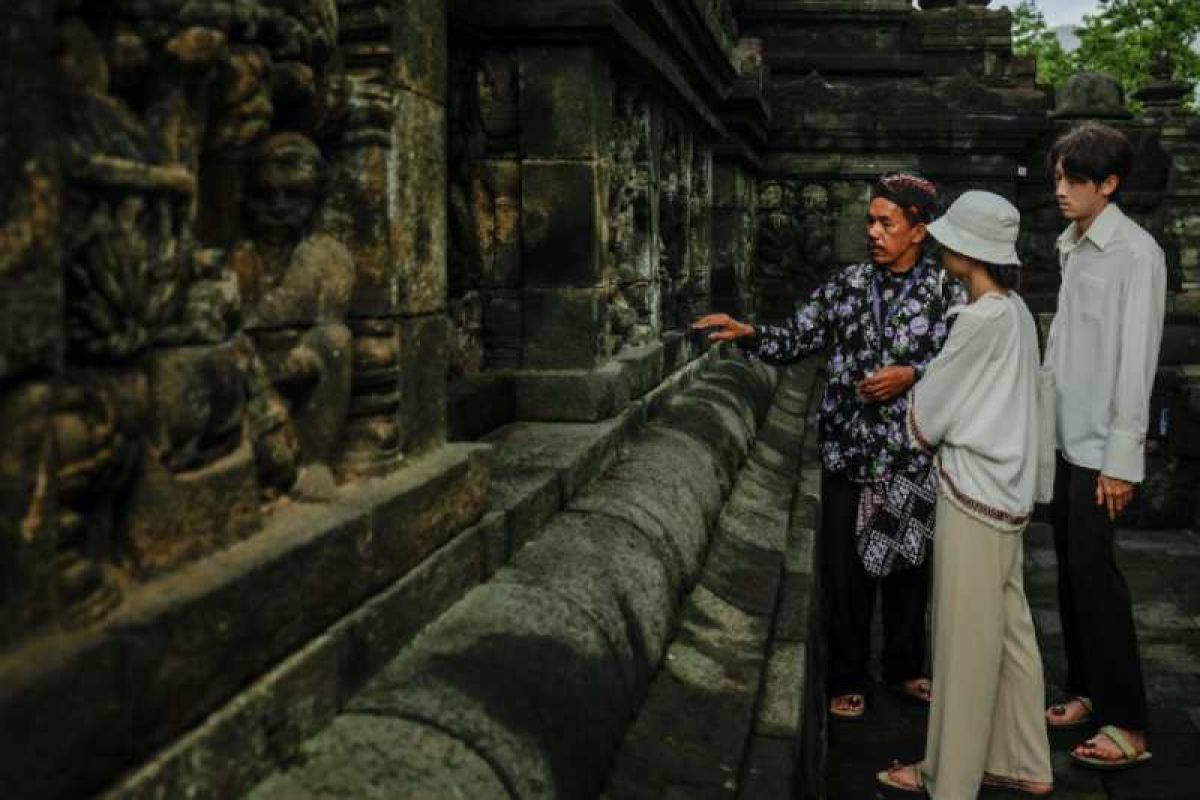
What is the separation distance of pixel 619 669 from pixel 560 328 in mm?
1852

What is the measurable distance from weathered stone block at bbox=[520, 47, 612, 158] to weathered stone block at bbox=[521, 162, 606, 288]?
66 millimetres

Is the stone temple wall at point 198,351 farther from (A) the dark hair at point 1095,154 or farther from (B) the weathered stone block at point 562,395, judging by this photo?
(A) the dark hair at point 1095,154

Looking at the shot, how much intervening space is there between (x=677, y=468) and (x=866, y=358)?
75 cm

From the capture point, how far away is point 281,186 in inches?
99.0

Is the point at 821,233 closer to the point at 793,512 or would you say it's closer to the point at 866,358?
the point at 793,512

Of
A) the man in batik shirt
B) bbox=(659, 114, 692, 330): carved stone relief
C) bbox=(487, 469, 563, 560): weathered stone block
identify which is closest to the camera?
bbox=(487, 469, 563, 560): weathered stone block

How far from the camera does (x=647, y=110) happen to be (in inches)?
232

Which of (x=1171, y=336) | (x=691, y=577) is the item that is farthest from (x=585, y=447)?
(x=1171, y=336)

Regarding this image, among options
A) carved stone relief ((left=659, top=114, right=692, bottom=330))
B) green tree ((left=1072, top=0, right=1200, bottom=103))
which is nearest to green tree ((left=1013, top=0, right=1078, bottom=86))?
green tree ((left=1072, top=0, right=1200, bottom=103))

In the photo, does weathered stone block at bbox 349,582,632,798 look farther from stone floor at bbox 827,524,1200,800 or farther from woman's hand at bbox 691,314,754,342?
woman's hand at bbox 691,314,754,342

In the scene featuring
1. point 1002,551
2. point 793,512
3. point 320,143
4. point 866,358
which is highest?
point 320,143

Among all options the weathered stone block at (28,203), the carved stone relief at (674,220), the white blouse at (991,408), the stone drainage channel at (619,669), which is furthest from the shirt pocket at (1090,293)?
the weathered stone block at (28,203)

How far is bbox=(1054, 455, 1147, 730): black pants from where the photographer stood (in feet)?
14.3

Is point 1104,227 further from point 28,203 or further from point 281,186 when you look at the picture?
point 28,203
